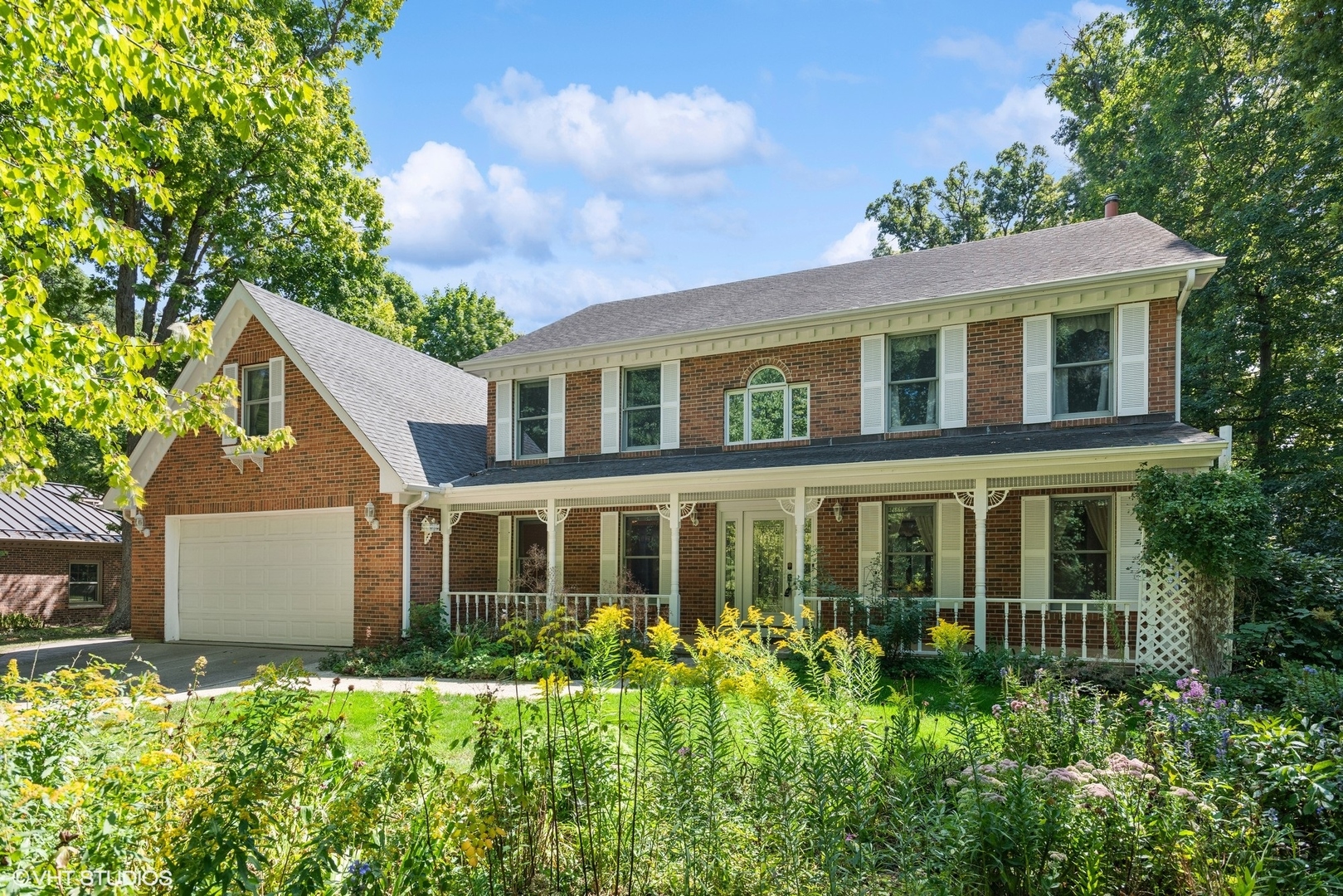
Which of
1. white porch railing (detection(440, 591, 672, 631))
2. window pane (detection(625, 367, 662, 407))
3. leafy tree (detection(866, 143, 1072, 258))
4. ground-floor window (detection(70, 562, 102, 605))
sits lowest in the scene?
ground-floor window (detection(70, 562, 102, 605))

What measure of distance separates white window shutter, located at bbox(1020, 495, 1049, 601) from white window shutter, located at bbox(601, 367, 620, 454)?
7240mm

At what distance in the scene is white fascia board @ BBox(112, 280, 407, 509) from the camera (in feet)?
46.5

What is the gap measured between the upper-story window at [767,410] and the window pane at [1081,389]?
3922 millimetres

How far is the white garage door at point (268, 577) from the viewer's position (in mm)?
14680

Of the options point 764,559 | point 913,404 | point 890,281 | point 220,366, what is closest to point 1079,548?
point 913,404

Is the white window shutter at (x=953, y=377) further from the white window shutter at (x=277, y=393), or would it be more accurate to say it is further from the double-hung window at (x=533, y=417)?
the white window shutter at (x=277, y=393)

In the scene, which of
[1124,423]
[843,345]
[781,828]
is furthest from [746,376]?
[781,828]

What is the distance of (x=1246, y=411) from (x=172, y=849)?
71.5 ft

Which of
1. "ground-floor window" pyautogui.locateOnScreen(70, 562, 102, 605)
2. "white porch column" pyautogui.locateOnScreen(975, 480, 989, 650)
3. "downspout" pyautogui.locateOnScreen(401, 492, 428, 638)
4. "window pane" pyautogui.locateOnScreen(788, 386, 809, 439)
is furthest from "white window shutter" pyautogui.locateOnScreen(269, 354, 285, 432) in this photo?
"ground-floor window" pyautogui.locateOnScreen(70, 562, 102, 605)

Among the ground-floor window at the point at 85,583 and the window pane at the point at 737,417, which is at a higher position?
the window pane at the point at 737,417

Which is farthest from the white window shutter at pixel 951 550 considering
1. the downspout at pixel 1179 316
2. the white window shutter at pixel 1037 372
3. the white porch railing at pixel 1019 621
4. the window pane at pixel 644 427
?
the window pane at pixel 644 427

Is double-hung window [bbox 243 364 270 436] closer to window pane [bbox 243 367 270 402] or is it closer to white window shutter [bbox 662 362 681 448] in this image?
window pane [bbox 243 367 270 402]

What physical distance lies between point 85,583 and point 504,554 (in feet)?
50.8

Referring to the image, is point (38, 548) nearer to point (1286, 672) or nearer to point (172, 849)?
point (172, 849)
